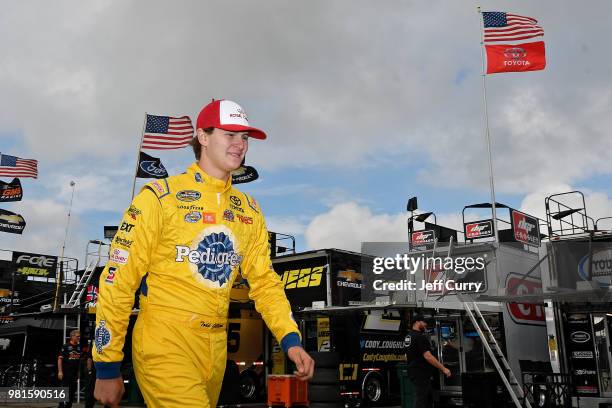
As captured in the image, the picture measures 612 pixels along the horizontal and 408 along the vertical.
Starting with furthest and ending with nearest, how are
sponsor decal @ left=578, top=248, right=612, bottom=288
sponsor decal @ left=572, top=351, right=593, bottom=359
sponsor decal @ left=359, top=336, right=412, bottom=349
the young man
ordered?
sponsor decal @ left=359, top=336, right=412, bottom=349 < sponsor decal @ left=572, top=351, right=593, bottom=359 < sponsor decal @ left=578, top=248, right=612, bottom=288 < the young man

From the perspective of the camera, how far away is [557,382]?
1222 centimetres

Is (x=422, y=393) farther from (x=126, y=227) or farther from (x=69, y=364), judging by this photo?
→ (x=126, y=227)

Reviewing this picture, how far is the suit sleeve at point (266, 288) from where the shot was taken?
10.6 ft

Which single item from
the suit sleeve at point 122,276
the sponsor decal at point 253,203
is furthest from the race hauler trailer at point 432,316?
the suit sleeve at point 122,276

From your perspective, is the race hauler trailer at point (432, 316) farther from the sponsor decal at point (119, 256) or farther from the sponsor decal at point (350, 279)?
the sponsor decal at point (119, 256)

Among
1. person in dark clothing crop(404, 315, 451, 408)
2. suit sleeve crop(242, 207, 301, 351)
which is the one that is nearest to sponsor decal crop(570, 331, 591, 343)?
person in dark clothing crop(404, 315, 451, 408)

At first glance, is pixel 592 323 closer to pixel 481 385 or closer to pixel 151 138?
pixel 481 385

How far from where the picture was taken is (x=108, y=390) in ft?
8.71

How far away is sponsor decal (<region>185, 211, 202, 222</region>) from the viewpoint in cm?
311

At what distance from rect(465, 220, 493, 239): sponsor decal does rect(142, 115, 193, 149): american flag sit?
11896 mm

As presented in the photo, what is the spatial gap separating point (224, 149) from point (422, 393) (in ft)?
27.3

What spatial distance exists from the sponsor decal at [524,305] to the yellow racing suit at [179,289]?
39.8ft

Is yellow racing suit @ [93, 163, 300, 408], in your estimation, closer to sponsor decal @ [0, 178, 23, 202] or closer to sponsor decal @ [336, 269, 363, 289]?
sponsor decal @ [336, 269, 363, 289]

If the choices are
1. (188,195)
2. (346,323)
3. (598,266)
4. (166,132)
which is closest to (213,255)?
(188,195)
